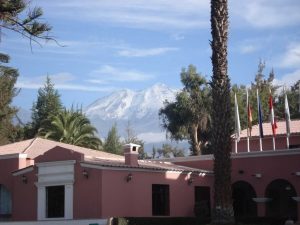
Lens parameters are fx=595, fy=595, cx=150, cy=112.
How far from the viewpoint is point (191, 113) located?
185ft

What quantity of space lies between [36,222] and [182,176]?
8.64 metres

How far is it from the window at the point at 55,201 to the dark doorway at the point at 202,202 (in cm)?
731

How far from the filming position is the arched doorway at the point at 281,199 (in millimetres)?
34344

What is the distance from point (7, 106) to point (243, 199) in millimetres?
25576

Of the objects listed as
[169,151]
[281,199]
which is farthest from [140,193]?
[169,151]

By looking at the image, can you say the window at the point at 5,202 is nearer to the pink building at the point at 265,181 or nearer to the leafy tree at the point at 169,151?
the pink building at the point at 265,181

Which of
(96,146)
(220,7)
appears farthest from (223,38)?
(96,146)

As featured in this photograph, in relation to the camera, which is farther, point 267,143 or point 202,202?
point 267,143

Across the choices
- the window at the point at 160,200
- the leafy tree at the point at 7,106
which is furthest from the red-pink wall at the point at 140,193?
the leafy tree at the point at 7,106

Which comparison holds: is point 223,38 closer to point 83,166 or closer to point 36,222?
point 83,166

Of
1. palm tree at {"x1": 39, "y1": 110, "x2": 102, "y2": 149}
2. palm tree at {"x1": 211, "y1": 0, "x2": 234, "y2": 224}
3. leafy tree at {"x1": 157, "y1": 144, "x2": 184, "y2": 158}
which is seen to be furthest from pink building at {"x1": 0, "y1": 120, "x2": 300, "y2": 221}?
leafy tree at {"x1": 157, "y1": 144, "x2": 184, "y2": 158}

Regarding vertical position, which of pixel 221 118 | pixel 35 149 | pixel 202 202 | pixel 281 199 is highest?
pixel 221 118

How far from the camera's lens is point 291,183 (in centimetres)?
3303

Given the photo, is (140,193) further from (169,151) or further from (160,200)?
(169,151)
